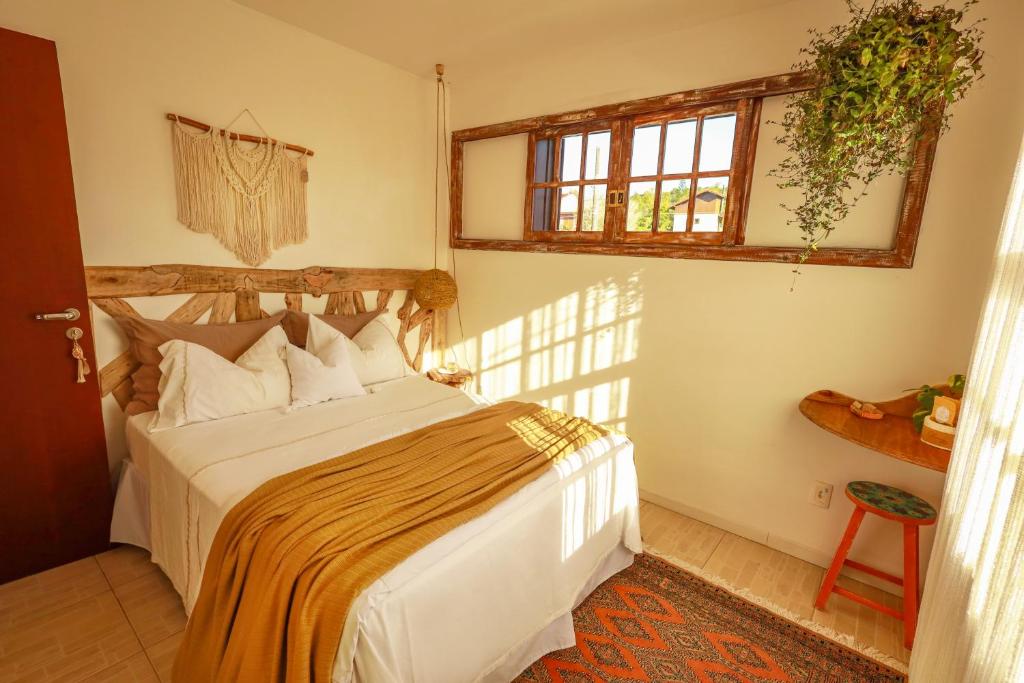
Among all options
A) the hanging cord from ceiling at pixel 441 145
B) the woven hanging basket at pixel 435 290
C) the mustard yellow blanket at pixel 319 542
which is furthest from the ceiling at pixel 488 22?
the mustard yellow blanket at pixel 319 542

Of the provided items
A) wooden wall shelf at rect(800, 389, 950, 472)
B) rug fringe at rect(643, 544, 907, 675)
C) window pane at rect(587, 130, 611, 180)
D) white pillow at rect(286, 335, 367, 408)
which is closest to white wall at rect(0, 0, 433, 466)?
white pillow at rect(286, 335, 367, 408)

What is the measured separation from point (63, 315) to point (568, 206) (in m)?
2.67

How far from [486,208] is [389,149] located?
803 millimetres

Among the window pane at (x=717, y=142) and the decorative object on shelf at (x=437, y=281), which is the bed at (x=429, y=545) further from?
the window pane at (x=717, y=142)

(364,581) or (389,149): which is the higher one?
(389,149)

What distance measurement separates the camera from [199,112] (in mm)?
2426

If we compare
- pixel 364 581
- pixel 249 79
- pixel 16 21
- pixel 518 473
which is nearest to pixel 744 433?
pixel 518 473

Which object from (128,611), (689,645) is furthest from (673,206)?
(128,611)

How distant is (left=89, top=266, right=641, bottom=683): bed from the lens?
4.00 feet

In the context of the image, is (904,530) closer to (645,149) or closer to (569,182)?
(645,149)

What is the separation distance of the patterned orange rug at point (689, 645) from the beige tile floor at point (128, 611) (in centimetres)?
18

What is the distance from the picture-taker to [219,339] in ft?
8.05

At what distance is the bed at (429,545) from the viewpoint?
122 centimetres

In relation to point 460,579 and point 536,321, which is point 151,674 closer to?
point 460,579
